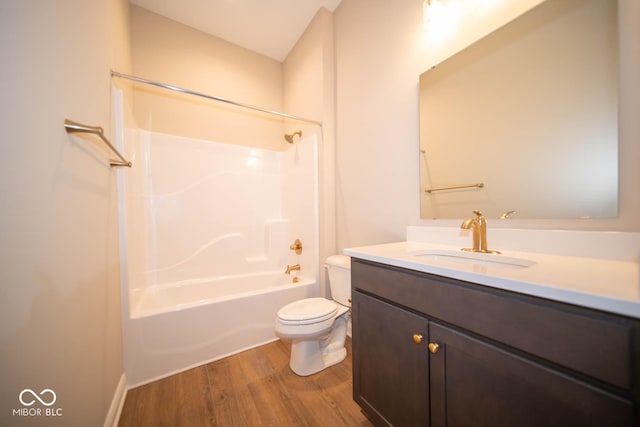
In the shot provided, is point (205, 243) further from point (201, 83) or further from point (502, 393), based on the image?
point (502, 393)

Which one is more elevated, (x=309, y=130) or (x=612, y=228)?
(x=309, y=130)

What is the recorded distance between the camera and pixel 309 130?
2162mm

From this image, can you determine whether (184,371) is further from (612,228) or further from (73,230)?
(612,228)

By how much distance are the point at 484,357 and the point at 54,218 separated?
4.61ft

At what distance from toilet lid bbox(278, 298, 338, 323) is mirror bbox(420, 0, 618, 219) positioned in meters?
0.90

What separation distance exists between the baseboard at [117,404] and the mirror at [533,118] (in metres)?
1.93

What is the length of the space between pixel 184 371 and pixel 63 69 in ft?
5.61

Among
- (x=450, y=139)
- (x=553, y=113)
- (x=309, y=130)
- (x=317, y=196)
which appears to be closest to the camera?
(x=553, y=113)

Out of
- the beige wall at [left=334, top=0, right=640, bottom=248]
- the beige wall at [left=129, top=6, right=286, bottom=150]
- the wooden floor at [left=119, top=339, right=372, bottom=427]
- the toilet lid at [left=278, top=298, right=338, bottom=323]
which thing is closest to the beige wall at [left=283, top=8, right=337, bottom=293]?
the beige wall at [left=334, top=0, right=640, bottom=248]

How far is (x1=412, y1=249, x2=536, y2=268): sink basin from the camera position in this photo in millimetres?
837

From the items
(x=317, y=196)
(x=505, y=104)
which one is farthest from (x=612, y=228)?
(x=317, y=196)

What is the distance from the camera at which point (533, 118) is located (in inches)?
35.7

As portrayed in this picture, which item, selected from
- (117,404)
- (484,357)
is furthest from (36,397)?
(484,357)

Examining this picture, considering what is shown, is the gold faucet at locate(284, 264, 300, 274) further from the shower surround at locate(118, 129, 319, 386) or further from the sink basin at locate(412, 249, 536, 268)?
the sink basin at locate(412, 249, 536, 268)
